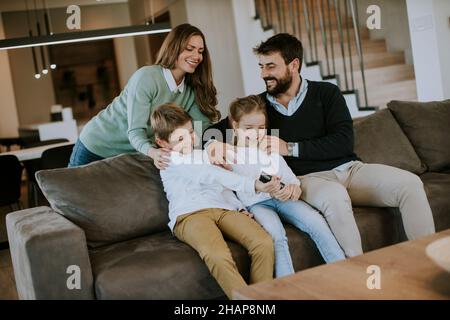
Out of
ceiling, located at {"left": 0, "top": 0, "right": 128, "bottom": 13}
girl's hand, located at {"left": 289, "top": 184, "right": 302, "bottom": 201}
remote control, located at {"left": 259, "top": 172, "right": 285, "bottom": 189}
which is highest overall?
ceiling, located at {"left": 0, "top": 0, "right": 128, "bottom": 13}

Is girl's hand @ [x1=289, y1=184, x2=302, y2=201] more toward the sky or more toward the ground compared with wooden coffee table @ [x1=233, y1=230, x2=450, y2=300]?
more toward the sky

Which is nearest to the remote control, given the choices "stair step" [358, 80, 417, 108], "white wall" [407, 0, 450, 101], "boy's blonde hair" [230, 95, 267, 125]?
"boy's blonde hair" [230, 95, 267, 125]

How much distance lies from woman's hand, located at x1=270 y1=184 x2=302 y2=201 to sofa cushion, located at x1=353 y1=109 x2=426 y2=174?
2.36 ft

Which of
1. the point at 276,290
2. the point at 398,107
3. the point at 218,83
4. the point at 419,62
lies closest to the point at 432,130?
the point at 398,107

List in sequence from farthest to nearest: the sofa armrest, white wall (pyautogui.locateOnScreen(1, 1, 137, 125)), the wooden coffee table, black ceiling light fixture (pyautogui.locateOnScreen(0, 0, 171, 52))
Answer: white wall (pyautogui.locateOnScreen(1, 1, 137, 125)) → black ceiling light fixture (pyautogui.locateOnScreen(0, 0, 171, 52)) → the sofa armrest → the wooden coffee table

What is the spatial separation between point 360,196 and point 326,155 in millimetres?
240

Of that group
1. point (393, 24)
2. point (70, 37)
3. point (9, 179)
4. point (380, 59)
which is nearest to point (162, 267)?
point (9, 179)

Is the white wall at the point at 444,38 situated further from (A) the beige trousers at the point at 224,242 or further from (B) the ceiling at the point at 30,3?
(B) the ceiling at the point at 30,3

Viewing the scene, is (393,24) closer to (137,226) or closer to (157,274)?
(137,226)

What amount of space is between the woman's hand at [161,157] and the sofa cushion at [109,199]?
0.63 ft

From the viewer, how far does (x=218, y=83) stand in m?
7.24

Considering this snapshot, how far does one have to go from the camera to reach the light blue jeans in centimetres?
223

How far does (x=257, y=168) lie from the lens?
2.48m

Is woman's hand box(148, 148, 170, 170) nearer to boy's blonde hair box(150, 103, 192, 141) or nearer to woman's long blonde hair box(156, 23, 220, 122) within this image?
boy's blonde hair box(150, 103, 192, 141)
